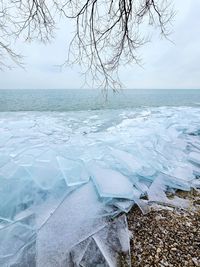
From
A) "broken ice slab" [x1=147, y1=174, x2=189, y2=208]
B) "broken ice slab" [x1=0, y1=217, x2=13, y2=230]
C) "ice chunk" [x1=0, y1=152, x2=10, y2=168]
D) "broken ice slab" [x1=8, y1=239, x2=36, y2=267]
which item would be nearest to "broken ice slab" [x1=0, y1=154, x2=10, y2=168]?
"ice chunk" [x1=0, y1=152, x2=10, y2=168]

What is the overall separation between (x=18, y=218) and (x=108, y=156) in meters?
1.78

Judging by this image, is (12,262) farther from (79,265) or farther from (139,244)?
(139,244)

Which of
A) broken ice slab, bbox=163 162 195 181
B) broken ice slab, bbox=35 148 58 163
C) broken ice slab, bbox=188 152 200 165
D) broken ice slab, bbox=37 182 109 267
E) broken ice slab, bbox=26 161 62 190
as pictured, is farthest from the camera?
broken ice slab, bbox=188 152 200 165

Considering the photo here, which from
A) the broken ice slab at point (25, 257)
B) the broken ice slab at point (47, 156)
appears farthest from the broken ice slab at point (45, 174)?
the broken ice slab at point (25, 257)

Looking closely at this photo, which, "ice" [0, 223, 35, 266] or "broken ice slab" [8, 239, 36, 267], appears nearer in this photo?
"broken ice slab" [8, 239, 36, 267]

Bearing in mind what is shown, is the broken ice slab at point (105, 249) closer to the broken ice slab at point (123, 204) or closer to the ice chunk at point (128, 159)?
the broken ice slab at point (123, 204)

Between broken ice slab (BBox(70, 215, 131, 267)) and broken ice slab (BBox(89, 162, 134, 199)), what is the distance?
19.2 inches

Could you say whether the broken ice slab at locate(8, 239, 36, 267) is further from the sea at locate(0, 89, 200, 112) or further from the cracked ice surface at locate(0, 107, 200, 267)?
the sea at locate(0, 89, 200, 112)

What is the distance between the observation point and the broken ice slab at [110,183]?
236 centimetres

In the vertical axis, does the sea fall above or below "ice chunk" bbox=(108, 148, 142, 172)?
below

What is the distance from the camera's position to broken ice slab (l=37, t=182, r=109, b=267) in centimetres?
167

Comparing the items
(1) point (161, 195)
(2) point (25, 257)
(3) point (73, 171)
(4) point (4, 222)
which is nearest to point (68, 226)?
(2) point (25, 257)

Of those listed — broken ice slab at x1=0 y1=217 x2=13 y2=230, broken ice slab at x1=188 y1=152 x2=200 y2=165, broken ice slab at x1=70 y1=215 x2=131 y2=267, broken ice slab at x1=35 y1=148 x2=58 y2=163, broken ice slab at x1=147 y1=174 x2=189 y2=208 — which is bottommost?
broken ice slab at x1=188 y1=152 x2=200 y2=165

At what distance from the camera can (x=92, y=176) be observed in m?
2.72
